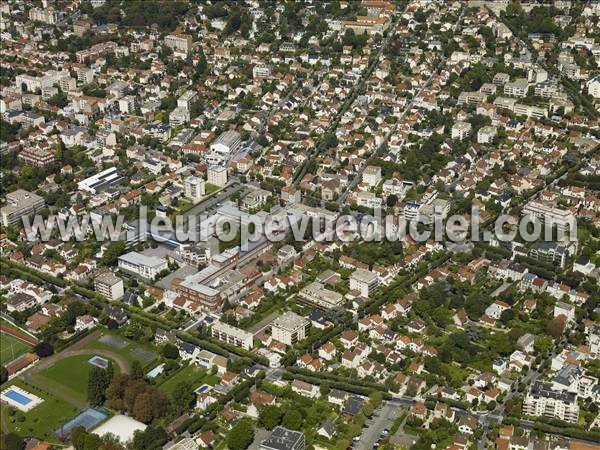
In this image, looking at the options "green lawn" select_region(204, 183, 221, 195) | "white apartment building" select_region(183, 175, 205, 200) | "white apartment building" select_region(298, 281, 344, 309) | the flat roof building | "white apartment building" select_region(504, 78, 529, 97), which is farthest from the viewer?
"white apartment building" select_region(504, 78, 529, 97)

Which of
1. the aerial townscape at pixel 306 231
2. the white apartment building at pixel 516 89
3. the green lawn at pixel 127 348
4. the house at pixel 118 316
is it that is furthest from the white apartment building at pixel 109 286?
the white apartment building at pixel 516 89

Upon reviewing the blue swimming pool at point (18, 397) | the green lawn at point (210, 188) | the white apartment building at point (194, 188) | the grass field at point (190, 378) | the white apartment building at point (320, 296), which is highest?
the white apartment building at point (194, 188)

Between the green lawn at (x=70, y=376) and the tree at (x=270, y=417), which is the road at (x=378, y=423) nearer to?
the tree at (x=270, y=417)

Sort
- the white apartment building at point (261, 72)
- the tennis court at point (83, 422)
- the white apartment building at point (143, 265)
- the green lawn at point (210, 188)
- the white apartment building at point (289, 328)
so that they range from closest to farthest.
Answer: the tennis court at point (83, 422) < the white apartment building at point (289, 328) < the white apartment building at point (143, 265) < the green lawn at point (210, 188) < the white apartment building at point (261, 72)

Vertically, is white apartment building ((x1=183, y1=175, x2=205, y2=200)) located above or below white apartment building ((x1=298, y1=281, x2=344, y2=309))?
above

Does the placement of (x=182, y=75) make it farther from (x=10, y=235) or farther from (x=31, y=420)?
(x=31, y=420)

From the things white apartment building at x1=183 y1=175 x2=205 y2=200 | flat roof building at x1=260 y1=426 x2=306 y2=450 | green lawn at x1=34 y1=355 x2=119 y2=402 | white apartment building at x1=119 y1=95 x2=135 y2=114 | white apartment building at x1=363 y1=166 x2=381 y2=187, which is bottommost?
green lawn at x1=34 y1=355 x2=119 y2=402

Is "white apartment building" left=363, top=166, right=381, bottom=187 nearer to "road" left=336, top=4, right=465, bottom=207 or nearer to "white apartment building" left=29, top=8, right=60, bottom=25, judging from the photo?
"road" left=336, top=4, right=465, bottom=207

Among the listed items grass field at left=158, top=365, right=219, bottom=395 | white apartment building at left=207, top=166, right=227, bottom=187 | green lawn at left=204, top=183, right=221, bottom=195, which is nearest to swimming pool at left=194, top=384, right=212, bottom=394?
grass field at left=158, top=365, right=219, bottom=395
